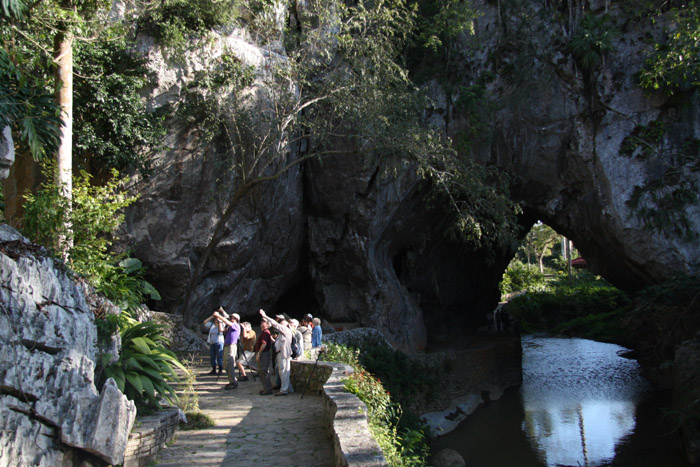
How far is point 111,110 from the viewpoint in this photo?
493 inches

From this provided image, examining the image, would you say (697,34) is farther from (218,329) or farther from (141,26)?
(141,26)

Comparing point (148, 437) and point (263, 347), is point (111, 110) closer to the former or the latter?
point (263, 347)

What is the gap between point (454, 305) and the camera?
25625mm

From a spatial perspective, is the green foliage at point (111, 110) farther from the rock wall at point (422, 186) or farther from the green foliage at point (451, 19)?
the green foliage at point (451, 19)

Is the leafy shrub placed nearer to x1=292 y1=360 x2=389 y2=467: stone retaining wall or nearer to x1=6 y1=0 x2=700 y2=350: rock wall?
x1=292 y1=360 x2=389 y2=467: stone retaining wall

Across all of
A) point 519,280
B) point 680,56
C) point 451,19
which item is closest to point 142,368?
point 680,56

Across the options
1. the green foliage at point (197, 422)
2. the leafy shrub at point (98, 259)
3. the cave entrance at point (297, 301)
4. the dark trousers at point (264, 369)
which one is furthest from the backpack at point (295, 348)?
the cave entrance at point (297, 301)

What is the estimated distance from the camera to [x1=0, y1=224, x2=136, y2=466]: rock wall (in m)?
4.45

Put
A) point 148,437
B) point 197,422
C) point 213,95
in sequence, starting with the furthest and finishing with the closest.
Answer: point 213,95, point 197,422, point 148,437

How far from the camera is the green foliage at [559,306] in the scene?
110 feet

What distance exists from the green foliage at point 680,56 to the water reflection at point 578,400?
398 inches

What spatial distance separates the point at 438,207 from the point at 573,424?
8.86 metres

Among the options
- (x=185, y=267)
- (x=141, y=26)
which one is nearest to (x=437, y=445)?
(x=185, y=267)

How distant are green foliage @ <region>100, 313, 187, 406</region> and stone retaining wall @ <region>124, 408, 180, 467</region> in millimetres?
262
